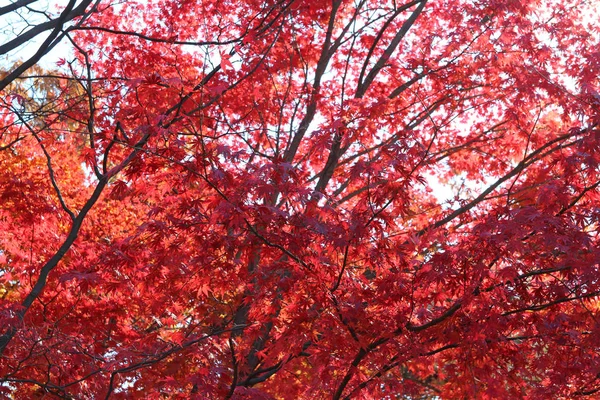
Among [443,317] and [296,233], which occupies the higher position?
[296,233]

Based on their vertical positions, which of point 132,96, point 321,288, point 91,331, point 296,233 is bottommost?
point 321,288

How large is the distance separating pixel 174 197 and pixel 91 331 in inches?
109

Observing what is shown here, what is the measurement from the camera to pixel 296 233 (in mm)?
5625

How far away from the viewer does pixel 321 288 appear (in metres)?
5.60

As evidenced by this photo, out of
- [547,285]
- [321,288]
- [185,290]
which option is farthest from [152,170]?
[547,285]

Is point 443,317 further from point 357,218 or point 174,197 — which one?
point 174,197

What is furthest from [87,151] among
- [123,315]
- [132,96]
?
[123,315]

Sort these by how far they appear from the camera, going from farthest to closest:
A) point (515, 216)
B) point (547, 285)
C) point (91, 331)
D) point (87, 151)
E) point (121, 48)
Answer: point (121, 48)
point (91, 331)
point (87, 151)
point (547, 285)
point (515, 216)

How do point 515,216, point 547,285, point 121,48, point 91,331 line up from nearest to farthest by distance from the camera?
point 515,216 → point 547,285 → point 91,331 → point 121,48

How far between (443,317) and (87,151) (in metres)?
3.76

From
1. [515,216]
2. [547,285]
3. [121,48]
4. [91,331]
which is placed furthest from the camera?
[121,48]

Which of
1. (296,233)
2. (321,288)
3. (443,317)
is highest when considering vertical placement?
(296,233)

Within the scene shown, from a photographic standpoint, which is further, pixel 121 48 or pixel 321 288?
pixel 121 48

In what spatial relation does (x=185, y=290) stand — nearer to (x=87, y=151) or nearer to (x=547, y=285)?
(x=87, y=151)
